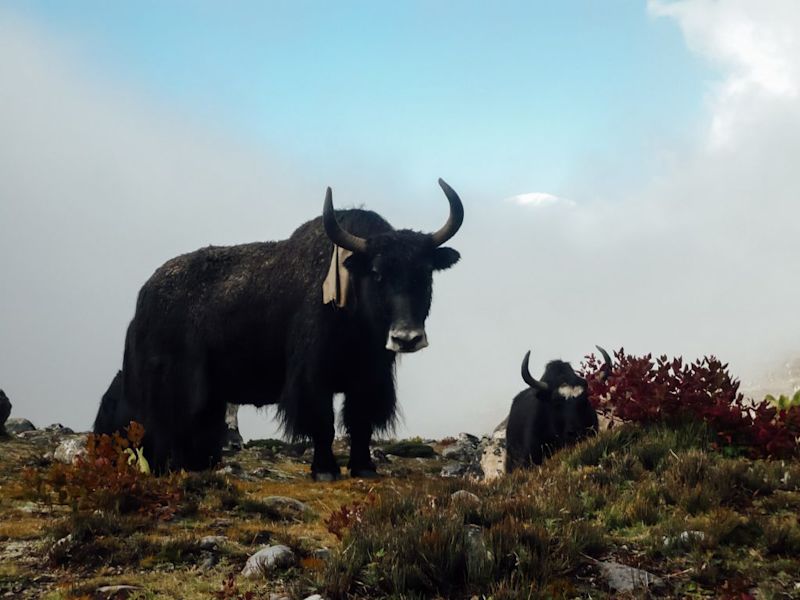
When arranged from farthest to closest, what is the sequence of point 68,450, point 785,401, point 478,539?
point 68,450 < point 785,401 < point 478,539

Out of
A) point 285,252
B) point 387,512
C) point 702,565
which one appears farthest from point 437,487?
point 285,252

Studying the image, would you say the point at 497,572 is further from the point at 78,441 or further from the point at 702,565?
the point at 78,441

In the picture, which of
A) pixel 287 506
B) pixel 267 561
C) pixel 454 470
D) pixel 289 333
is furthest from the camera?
pixel 454 470

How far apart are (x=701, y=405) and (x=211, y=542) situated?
13.7ft

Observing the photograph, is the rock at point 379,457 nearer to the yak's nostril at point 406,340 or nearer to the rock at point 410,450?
the rock at point 410,450

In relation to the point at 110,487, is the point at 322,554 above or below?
below

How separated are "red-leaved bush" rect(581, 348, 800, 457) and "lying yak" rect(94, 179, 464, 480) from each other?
84.4 inches

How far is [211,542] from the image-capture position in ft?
17.2

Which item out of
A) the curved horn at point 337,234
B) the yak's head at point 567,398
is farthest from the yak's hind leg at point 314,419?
the yak's head at point 567,398

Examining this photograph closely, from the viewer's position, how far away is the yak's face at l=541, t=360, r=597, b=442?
10.1 metres

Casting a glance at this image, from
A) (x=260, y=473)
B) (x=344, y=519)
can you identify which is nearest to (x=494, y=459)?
(x=260, y=473)

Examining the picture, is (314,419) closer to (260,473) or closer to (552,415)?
(260,473)

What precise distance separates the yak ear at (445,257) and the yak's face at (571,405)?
2.68 m

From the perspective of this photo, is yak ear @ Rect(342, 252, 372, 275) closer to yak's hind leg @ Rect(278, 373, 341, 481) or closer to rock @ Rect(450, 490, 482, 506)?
yak's hind leg @ Rect(278, 373, 341, 481)
